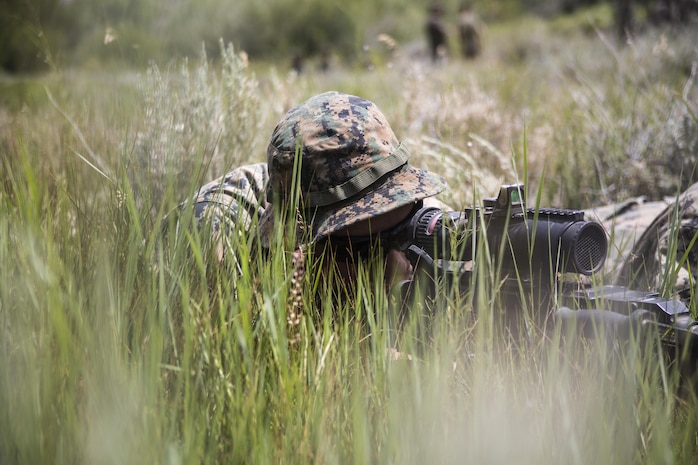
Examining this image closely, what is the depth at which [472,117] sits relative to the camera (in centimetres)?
429

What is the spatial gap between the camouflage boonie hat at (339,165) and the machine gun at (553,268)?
0.80 feet

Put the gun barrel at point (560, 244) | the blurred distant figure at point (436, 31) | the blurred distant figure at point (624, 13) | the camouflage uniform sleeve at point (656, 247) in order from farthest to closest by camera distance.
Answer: the blurred distant figure at point (436, 31), the blurred distant figure at point (624, 13), the camouflage uniform sleeve at point (656, 247), the gun barrel at point (560, 244)

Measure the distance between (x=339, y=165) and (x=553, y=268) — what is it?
0.69 m

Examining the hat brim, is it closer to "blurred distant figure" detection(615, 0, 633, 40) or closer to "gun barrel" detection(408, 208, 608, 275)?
"gun barrel" detection(408, 208, 608, 275)

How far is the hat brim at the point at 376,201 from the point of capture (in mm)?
1901

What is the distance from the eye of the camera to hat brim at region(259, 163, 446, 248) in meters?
1.90

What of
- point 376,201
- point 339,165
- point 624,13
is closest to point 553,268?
point 376,201

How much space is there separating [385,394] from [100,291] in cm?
56

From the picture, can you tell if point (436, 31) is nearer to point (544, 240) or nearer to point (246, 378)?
point (544, 240)

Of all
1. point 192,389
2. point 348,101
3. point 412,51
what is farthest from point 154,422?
point 412,51

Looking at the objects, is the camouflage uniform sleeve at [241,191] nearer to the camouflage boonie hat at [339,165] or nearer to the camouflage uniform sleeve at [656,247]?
the camouflage boonie hat at [339,165]

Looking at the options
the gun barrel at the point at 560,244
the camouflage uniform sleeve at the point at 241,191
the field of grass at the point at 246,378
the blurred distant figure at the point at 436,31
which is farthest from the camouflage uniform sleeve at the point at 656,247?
the blurred distant figure at the point at 436,31

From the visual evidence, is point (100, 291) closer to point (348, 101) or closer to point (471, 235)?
point (471, 235)

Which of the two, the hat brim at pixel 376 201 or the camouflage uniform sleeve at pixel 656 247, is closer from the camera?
the hat brim at pixel 376 201
